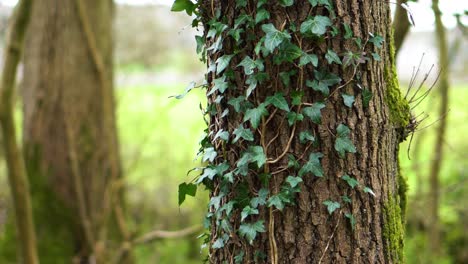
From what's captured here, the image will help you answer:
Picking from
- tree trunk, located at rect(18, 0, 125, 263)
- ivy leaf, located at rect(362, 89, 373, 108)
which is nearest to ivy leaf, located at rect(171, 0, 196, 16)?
ivy leaf, located at rect(362, 89, 373, 108)

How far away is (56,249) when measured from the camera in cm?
633

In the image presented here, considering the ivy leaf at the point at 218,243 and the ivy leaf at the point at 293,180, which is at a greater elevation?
the ivy leaf at the point at 293,180

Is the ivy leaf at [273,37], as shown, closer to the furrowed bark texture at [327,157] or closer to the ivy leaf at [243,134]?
the furrowed bark texture at [327,157]

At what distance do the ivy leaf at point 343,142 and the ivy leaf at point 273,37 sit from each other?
36cm

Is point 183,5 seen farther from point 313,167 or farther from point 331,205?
point 331,205

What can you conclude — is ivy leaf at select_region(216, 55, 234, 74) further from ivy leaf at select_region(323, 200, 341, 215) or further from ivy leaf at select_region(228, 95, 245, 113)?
ivy leaf at select_region(323, 200, 341, 215)

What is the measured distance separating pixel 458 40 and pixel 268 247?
17.7 ft

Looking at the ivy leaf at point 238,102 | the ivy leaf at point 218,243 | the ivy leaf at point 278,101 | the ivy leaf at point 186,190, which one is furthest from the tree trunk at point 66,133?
the ivy leaf at point 278,101

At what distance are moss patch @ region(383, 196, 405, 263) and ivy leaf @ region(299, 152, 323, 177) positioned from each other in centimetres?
33

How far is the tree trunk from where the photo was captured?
20.8ft

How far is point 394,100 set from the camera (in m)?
2.19

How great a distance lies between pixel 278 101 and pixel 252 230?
457 mm

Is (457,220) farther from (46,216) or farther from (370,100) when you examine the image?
(370,100)

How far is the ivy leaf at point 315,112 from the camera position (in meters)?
1.95
